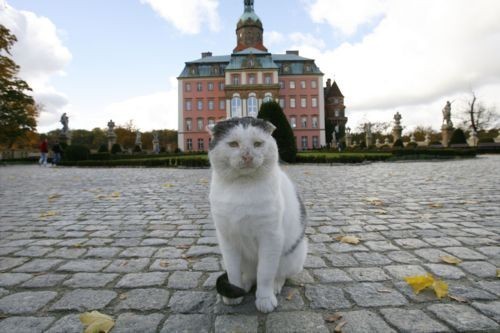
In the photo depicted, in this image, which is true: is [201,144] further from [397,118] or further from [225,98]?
[397,118]

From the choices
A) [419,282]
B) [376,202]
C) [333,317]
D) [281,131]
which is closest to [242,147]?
[333,317]

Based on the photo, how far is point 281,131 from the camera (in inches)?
639

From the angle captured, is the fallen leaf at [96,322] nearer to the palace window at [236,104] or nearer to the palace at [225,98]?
the palace window at [236,104]

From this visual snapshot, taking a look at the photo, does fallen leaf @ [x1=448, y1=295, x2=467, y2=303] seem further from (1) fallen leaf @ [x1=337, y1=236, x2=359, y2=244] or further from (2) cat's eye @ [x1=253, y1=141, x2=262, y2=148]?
(2) cat's eye @ [x1=253, y1=141, x2=262, y2=148]

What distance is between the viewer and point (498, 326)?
5.15ft

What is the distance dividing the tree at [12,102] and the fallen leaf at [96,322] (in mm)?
31660

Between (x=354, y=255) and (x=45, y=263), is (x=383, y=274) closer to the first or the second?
(x=354, y=255)

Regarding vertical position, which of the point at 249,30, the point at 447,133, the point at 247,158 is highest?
the point at 249,30

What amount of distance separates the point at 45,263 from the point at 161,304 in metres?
1.44

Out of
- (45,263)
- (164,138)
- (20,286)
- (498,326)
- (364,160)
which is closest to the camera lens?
(498,326)

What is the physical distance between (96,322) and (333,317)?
53.1 inches

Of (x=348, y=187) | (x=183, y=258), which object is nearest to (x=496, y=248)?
(x=183, y=258)

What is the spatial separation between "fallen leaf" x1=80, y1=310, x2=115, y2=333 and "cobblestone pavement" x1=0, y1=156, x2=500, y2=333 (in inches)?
1.9

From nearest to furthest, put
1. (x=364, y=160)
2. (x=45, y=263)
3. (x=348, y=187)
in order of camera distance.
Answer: (x=45, y=263), (x=348, y=187), (x=364, y=160)
